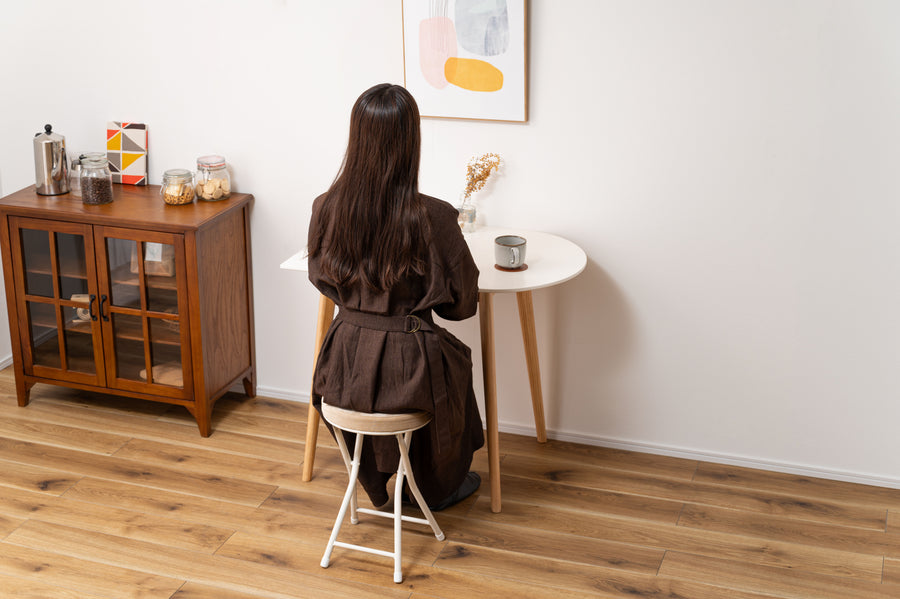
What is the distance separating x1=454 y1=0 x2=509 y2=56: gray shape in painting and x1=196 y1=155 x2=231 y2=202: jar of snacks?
983mm

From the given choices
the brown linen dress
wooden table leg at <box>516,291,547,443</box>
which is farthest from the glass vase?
the brown linen dress

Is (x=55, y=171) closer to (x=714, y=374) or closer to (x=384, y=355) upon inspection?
(x=384, y=355)

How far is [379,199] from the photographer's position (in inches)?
88.6

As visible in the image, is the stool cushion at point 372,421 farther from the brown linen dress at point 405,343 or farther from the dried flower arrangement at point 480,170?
the dried flower arrangement at point 480,170

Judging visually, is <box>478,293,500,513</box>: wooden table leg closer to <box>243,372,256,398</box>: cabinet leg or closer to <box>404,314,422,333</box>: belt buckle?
<box>404,314,422,333</box>: belt buckle

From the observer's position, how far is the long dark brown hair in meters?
2.20

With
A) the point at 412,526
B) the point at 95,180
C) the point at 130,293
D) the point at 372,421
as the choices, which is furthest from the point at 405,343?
the point at 95,180

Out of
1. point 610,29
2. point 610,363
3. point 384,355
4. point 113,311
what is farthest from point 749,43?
point 113,311

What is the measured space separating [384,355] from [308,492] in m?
0.77

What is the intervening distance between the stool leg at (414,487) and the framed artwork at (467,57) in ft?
3.79

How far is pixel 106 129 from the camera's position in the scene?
11.1 feet

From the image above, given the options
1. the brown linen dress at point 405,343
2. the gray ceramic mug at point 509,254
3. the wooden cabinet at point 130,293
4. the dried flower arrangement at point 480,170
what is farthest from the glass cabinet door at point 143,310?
the gray ceramic mug at point 509,254

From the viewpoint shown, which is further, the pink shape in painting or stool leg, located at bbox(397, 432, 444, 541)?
the pink shape in painting

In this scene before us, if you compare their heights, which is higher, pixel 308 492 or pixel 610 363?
pixel 610 363
